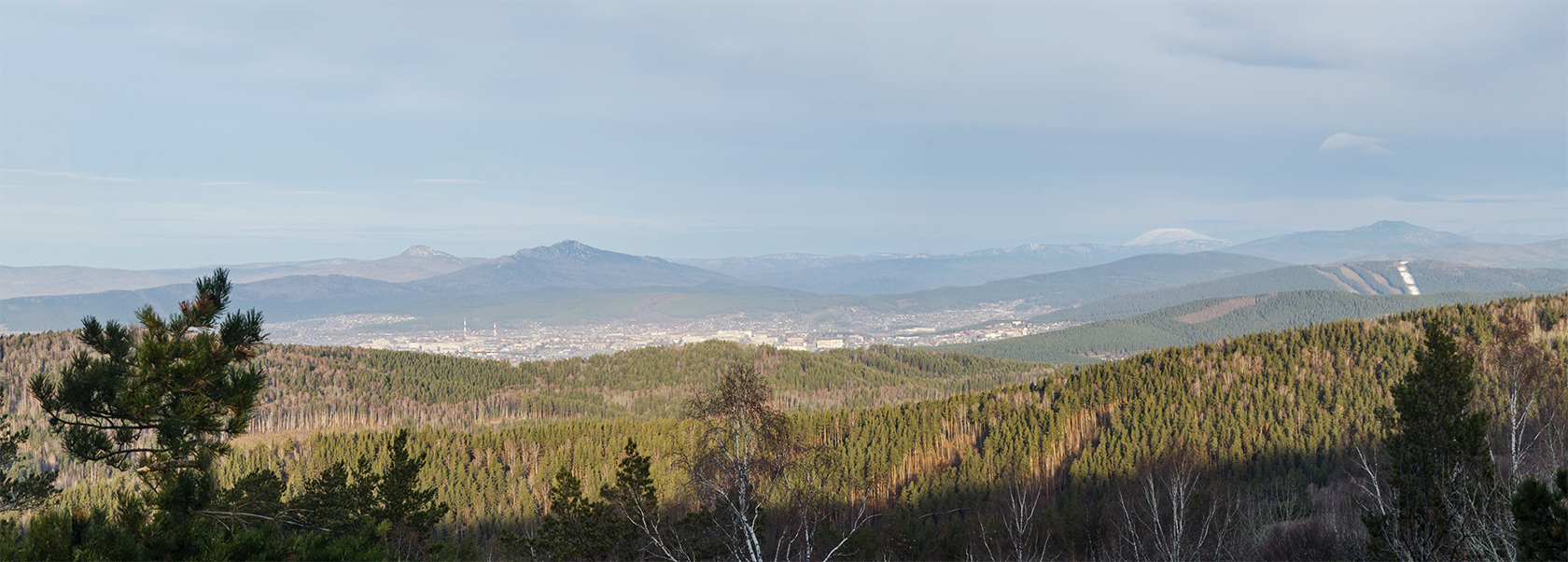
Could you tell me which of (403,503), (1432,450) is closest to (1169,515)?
(1432,450)

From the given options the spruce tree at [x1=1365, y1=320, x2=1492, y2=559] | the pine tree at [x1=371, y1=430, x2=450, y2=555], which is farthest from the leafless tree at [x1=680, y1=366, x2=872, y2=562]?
the pine tree at [x1=371, y1=430, x2=450, y2=555]

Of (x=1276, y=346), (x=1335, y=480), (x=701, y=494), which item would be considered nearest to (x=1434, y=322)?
(x=701, y=494)

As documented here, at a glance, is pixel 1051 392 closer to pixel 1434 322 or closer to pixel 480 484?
pixel 480 484

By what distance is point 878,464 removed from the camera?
356ft

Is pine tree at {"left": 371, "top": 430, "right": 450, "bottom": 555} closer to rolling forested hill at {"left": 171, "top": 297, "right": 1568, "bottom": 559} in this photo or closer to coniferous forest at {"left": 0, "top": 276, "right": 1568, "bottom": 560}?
coniferous forest at {"left": 0, "top": 276, "right": 1568, "bottom": 560}

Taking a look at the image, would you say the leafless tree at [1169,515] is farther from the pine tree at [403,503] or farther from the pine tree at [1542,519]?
the pine tree at [403,503]

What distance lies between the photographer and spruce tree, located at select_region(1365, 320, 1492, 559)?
2034 cm

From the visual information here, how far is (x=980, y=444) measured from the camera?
132500 millimetres

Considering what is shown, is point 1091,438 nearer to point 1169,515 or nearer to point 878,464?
point 878,464

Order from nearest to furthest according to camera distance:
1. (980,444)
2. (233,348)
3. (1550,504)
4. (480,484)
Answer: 1. (1550,504)
2. (233,348)
3. (480,484)
4. (980,444)

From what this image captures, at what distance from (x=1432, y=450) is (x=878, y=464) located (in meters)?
89.3

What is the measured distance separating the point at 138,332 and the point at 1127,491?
99.4 m

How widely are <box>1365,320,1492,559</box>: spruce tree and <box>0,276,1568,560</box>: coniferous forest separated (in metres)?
0.08

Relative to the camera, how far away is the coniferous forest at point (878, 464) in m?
13.6
